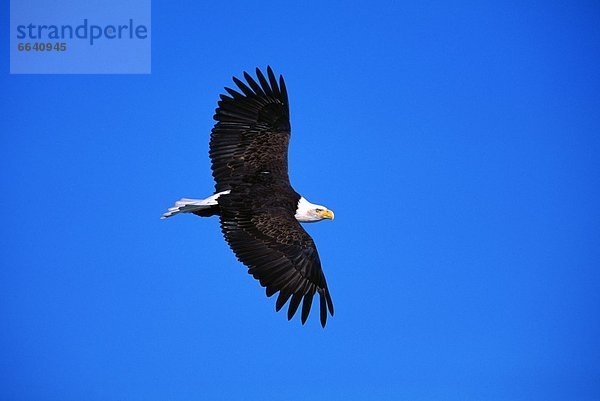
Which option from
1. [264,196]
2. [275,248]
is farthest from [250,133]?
[275,248]

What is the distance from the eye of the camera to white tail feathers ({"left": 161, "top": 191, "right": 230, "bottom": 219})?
7.14 metres

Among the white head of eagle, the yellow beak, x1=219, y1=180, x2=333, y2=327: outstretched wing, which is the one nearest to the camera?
x1=219, y1=180, x2=333, y2=327: outstretched wing

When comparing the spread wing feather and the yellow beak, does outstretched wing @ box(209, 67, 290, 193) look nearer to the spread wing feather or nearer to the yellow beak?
the spread wing feather

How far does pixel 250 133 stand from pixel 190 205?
1145mm

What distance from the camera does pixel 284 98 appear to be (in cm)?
808

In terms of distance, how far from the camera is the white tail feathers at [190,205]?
7.14 meters

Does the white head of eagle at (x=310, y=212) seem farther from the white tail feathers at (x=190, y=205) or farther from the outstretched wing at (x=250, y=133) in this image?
the white tail feathers at (x=190, y=205)

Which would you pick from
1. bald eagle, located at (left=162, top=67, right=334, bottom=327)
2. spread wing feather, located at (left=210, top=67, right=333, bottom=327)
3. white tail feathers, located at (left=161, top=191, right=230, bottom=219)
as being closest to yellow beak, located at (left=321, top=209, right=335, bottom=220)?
bald eagle, located at (left=162, top=67, right=334, bottom=327)

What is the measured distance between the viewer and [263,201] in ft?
23.6

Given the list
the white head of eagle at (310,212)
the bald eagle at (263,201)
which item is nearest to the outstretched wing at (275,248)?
the bald eagle at (263,201)

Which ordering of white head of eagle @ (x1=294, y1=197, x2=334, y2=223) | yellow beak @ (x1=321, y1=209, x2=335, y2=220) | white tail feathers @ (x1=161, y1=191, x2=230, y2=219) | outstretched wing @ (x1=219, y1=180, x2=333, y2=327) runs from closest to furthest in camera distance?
1. outstretched wing @ (x1=219, y1=180, x2=333, y2=327)
2. white tail feathers @ (x1=161, y1=191, x2=230, y2=219)
3. white head of eagle @ (x1=294, y1=197, x2=334, y2=223)
4. yellow beak @ (x1=321, y1=209, x2=335, y2=220)

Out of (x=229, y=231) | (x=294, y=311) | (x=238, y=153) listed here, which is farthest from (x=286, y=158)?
(x=294, y=311)

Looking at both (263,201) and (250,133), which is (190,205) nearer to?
(263,201)

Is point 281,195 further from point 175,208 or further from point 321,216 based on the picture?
point 175,208
